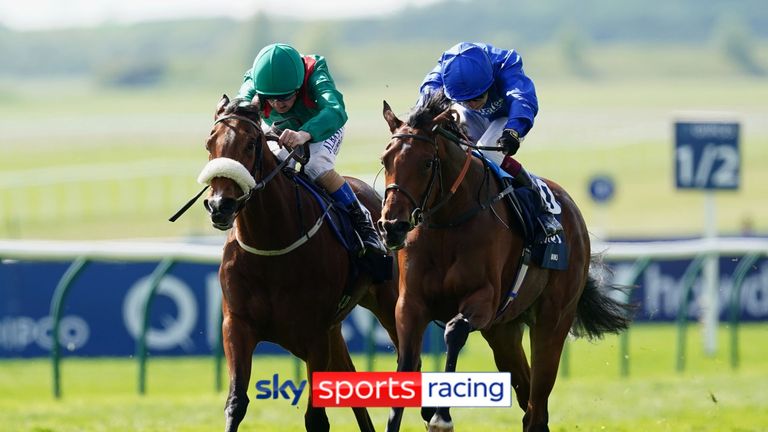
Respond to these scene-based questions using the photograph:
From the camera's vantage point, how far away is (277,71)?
21.0ft

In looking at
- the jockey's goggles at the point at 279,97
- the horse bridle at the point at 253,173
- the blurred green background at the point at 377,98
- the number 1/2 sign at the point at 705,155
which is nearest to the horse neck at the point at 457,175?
the horse bridle at the point at 253,173

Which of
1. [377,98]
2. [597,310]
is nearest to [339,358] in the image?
[597,310]

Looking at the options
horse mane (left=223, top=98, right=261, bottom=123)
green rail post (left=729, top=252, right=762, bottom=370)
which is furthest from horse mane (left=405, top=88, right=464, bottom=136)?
green rail post (left=729, top=252, right=762, bottom=370)

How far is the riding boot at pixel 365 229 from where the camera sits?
677cm

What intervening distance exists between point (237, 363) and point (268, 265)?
0.46 m

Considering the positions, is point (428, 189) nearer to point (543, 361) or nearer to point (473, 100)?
point (473, 100)

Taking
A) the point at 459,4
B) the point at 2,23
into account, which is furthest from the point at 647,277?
the point at 459,4

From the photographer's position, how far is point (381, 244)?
6.80 meters

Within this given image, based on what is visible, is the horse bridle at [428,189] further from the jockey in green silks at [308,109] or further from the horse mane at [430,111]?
the jockey in green silks at [308,109]

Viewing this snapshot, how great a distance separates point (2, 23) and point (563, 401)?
404 ft

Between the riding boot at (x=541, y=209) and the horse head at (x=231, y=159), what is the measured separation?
4.58ft

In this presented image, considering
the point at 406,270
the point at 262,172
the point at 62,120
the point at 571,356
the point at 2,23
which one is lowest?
the point at 571,356

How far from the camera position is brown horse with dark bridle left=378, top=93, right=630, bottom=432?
19.1 feet

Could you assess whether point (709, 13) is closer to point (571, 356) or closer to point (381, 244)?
point (571, 356)
